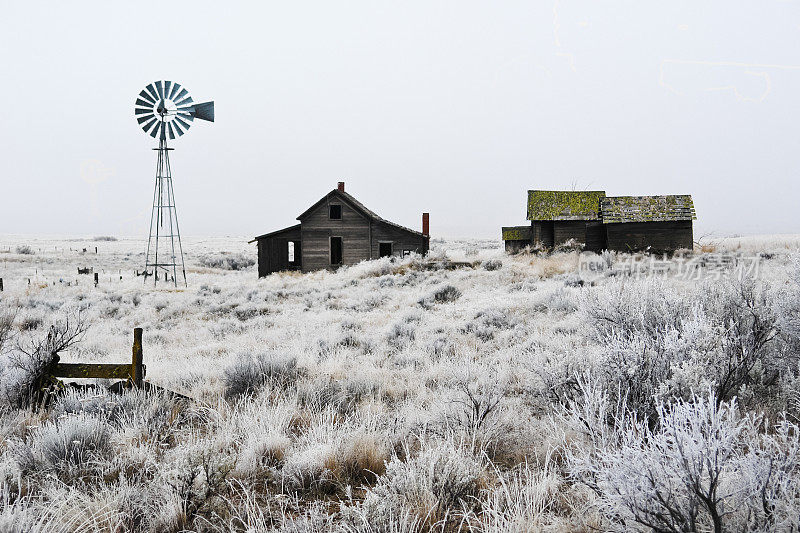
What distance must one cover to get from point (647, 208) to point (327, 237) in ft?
58.9

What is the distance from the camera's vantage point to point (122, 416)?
→ 4.28 meters

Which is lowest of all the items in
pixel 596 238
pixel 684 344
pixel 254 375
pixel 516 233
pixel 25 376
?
pixel 254 375

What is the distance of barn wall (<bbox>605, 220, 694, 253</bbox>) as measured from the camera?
25344 millimetres

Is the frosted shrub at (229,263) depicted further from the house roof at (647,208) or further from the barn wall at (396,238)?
the house roof at (647,208)

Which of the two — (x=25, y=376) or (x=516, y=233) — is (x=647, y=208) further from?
(x=25, y=376)

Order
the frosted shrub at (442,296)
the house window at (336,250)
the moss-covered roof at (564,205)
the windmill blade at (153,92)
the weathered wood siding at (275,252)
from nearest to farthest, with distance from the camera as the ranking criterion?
the frosted shrub at (442,296) < the windmill blade at (153,92) < the weathered wood siding at (275,252) < the house window at (336,250) < the moss-covered roof at (564,205)

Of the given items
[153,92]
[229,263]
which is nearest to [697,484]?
[153,92]

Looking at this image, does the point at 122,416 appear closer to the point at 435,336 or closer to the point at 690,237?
the point at 435,336

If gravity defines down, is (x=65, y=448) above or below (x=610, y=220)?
below

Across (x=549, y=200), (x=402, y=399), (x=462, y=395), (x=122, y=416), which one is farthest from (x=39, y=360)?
(x=549, y=200)

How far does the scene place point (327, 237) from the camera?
26844 mm

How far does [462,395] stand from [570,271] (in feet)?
47.6

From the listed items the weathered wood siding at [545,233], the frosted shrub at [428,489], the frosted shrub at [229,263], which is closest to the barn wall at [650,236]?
the weathered wood siding at [545,233]

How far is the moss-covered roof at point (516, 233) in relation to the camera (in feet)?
113
